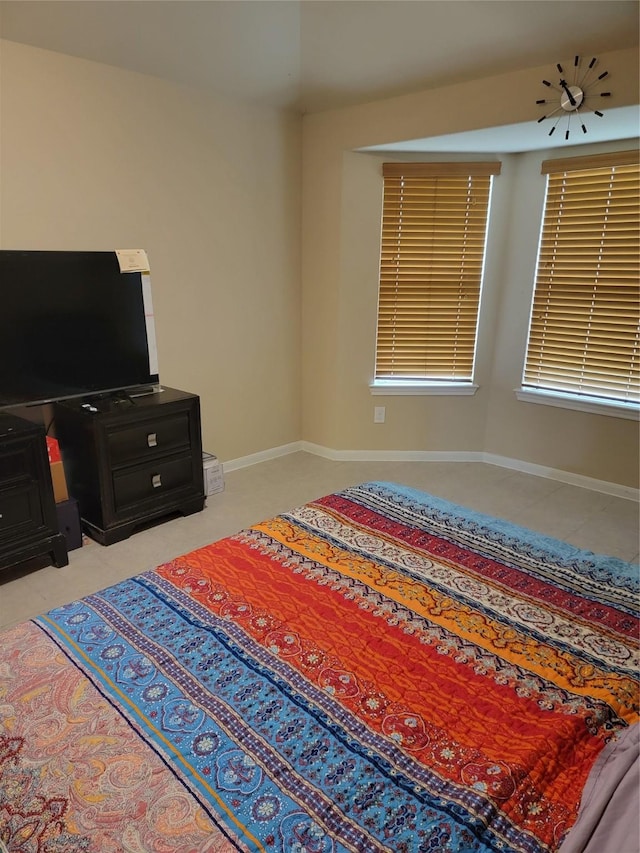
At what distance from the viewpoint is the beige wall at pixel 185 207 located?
2.77 meters

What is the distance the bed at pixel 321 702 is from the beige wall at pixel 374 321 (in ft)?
5.72

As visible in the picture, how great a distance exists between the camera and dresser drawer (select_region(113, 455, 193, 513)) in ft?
9.67

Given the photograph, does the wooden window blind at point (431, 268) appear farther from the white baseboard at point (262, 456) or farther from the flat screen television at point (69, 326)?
the flat screen television at point (69, 326)

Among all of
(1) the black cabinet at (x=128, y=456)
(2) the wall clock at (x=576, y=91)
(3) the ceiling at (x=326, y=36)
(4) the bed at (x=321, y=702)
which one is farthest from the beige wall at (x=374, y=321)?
(4) the bed at (x=321, y=702)

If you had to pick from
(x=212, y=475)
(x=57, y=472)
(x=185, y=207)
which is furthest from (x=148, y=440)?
(x=185, y=207)

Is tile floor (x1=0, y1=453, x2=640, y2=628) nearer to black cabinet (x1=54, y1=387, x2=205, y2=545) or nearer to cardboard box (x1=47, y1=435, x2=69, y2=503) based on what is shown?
black cabinet (x1=54, y1=387, x2=205, y2=545)

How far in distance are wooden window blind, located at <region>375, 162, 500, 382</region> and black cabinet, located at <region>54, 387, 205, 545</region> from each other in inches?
66.6

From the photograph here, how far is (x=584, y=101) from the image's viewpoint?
2.79m

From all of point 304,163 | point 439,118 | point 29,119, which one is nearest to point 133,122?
point 29,119

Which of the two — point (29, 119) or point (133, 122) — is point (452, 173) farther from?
point (29, 119)

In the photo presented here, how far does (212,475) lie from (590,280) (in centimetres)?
272

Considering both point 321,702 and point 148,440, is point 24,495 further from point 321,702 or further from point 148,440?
point 321,702

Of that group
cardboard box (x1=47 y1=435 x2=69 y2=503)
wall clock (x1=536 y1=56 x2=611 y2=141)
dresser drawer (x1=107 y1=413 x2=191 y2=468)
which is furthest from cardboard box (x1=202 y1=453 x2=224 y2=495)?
wall clock (x1=536 y1=56 x2=611 y2=141)

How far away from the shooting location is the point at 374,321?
4.08 metres
